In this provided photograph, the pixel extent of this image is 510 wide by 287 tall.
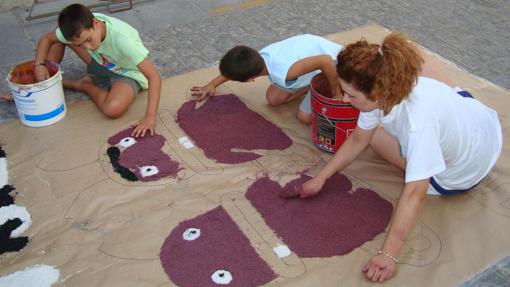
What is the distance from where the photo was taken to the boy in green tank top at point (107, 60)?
2.62 meters

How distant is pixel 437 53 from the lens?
141 inches

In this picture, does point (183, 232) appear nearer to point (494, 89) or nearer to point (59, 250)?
point (59, 250)

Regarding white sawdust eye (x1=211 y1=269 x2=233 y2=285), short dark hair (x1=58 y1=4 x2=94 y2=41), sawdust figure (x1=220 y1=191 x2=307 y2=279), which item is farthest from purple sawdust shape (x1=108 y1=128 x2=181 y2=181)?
white sawdust eye (x1=211 y1=269 x2=233 y2=285)

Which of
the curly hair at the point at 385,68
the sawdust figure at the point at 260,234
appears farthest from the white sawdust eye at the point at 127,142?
the curly hair at the point at 385,68

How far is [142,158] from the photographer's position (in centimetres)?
262

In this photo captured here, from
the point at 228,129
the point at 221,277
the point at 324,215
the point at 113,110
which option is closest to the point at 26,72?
the point at 113,110

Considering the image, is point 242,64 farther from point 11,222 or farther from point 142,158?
point 11,222

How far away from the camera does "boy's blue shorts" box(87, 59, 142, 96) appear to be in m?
3.09

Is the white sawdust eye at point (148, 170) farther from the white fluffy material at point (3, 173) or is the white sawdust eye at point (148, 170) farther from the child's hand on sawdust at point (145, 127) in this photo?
the white fluffy material at point (3, 173)

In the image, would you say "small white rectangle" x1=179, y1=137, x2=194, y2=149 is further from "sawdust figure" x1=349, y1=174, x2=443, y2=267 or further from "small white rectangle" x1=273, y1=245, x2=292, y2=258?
"sawdust figure" x1=349, y1=174, x2=443, y2=267

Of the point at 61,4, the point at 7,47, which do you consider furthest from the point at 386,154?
the point at 61,4

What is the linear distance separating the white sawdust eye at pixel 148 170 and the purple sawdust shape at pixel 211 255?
41cm

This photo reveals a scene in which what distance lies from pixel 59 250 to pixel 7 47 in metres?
2.22

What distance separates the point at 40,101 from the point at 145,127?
601 millimetres
